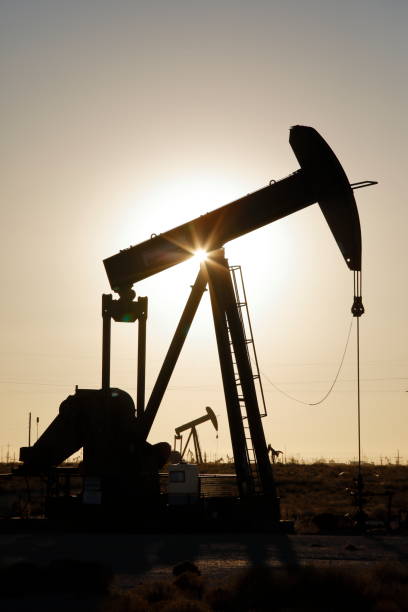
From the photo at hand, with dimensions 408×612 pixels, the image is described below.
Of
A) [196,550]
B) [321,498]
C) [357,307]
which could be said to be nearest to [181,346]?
[357,307]

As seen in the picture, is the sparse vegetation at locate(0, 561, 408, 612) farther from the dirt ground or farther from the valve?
the valve

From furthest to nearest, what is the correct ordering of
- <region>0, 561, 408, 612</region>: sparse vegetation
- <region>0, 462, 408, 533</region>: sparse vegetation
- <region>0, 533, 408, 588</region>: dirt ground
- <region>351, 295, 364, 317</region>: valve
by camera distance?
<region>0, 462, 408, 533</region>: sparse vegetation < <region>351, 295, 364, 317</region>: valve < <region>0, 533, 408, 588</region>: dirt ground < <region>0, 561, 408, 612</region>: sparse vegetation

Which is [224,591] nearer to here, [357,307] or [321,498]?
[357,307]

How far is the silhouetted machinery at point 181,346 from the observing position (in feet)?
69.1

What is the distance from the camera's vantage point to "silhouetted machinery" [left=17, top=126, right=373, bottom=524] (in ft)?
69.1

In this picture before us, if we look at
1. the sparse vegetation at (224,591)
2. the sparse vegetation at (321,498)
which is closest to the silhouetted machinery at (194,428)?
the sparse vegetation at (321,498)

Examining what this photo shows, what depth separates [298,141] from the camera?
2111 centimetres

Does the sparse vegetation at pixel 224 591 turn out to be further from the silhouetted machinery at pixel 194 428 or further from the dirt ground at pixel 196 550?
the silhouetted machinery at pixel 194 428

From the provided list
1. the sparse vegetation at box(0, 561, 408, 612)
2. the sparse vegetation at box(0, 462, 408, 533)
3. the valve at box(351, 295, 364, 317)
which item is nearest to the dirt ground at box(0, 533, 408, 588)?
the sparse vegetation at box(0, 561, 408, 612)

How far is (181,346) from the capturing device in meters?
23.5

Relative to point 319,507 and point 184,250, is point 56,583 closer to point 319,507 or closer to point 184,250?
point 184,250

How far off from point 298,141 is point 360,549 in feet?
29.5

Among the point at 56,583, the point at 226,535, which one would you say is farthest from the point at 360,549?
the point at 56,583

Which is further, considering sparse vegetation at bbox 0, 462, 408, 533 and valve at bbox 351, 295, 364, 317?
sparse vegetation at bbox 0, 462, 408, 533
